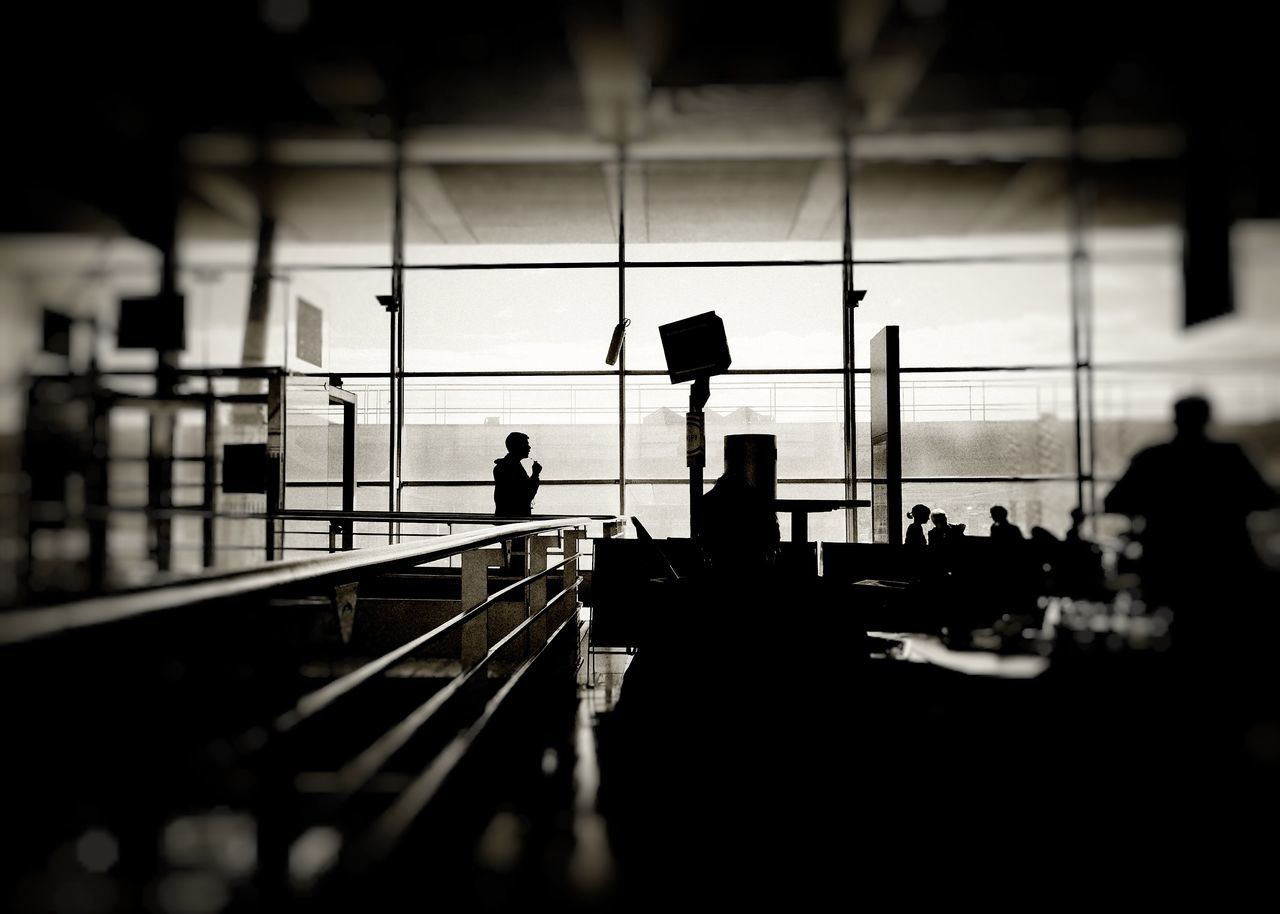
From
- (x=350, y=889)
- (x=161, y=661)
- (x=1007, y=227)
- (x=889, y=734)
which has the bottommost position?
(x=889, y=734)

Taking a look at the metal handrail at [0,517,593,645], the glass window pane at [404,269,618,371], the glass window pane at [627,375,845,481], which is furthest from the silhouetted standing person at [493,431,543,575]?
the metal handrail at [0,517,593,645]

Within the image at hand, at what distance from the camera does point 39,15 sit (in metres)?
4.72

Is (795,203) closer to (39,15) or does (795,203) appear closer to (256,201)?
(256,201)

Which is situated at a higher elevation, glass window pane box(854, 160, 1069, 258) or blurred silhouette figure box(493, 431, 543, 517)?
glass window pane box(854, 160, 1069, 258)

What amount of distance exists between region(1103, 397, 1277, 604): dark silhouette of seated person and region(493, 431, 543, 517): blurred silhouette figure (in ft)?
15.3

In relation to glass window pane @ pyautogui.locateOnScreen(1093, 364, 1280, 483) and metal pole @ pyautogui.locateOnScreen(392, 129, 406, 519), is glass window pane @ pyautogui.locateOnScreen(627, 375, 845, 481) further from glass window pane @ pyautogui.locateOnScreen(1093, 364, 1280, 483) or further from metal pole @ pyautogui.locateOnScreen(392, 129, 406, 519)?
glass window pane @ pyautogui.locateOnScreen(1093, 364, 1280, 483)

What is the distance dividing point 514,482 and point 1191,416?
15.9ft

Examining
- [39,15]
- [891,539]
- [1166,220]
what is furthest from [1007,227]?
[39,15]

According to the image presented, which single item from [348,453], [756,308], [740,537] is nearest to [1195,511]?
[740,537]

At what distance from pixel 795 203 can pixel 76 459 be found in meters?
6.09

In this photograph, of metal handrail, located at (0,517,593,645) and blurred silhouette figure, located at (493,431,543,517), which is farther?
blurred silhouette figure, located at (493,431,543,517)

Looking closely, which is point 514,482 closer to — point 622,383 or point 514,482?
point 514,482

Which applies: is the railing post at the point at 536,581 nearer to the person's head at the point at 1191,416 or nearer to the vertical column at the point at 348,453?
the person's head at the point at 1191,416

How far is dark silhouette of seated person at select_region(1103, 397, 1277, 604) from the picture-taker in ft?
6.40
